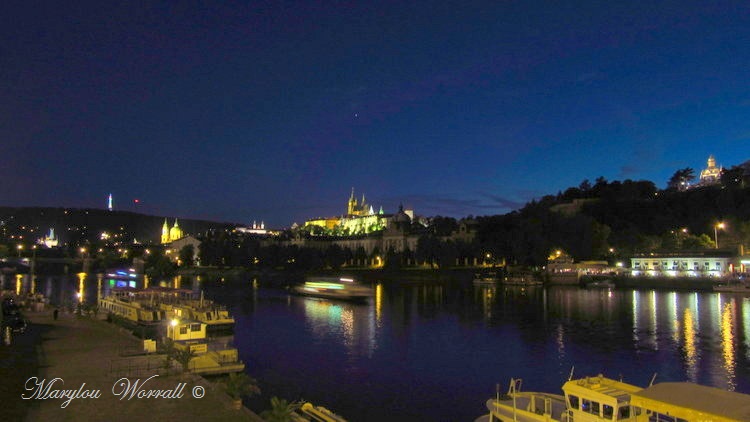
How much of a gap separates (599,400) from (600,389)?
0.47m

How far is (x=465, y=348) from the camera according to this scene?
31719 mm

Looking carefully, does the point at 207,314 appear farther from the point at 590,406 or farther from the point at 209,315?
the point at 590,406

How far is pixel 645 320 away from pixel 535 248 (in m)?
46.8

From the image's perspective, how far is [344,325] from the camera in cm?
4125

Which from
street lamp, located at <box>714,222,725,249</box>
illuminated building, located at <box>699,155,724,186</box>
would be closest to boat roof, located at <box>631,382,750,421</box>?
street lamp, located at <box>714,222,725,249</box>

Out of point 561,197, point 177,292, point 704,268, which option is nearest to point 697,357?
point 177,292

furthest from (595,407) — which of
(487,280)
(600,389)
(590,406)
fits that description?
(487,280)

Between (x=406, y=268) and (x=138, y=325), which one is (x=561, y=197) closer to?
(x=406, y=268)

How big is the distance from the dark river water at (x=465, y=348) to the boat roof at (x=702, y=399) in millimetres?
7726

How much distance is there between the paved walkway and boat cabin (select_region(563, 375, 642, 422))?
→ 8.29m

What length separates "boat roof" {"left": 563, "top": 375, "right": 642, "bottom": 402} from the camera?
14.2m

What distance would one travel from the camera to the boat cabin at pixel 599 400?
1390cm

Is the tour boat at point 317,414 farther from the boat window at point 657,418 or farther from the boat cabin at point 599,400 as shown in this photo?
the boat window at point 657,418

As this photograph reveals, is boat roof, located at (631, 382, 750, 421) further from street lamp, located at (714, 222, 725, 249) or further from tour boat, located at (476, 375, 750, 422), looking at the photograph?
street lamp, located at (714, 222, 725, 249)
